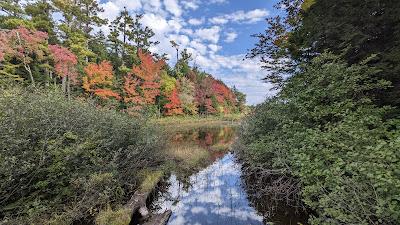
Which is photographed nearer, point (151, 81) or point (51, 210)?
point (51, 210)

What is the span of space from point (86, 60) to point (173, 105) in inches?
462

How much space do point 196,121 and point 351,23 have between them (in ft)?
98.0

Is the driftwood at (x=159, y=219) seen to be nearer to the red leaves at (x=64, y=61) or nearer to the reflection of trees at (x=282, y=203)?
the reflection of trees at (x=282, y=203)

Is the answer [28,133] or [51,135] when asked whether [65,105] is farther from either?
[28,133]

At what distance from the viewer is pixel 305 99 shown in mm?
7523

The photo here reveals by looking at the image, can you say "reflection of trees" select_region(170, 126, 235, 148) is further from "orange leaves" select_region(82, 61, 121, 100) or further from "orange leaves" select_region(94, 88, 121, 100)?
"orange leaves" select_region(82, 61, 121, 100)

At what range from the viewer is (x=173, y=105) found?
34.5 metres

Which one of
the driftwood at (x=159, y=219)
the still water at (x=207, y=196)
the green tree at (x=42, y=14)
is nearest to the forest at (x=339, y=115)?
the still water at (x=207, y=196)

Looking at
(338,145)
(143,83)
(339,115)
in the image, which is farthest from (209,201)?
(143,83)

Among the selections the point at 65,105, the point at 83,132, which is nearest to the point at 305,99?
the point at 83,132

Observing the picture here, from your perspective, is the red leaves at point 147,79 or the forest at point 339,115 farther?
the red leaves at point 147,79

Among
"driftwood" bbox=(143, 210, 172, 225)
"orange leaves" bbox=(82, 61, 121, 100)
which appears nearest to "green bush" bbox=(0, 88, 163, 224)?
"driftwood" bbox=(143, 210, 172, 225)

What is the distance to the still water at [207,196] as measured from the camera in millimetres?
7111

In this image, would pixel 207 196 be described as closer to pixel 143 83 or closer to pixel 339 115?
pixel 339 115
